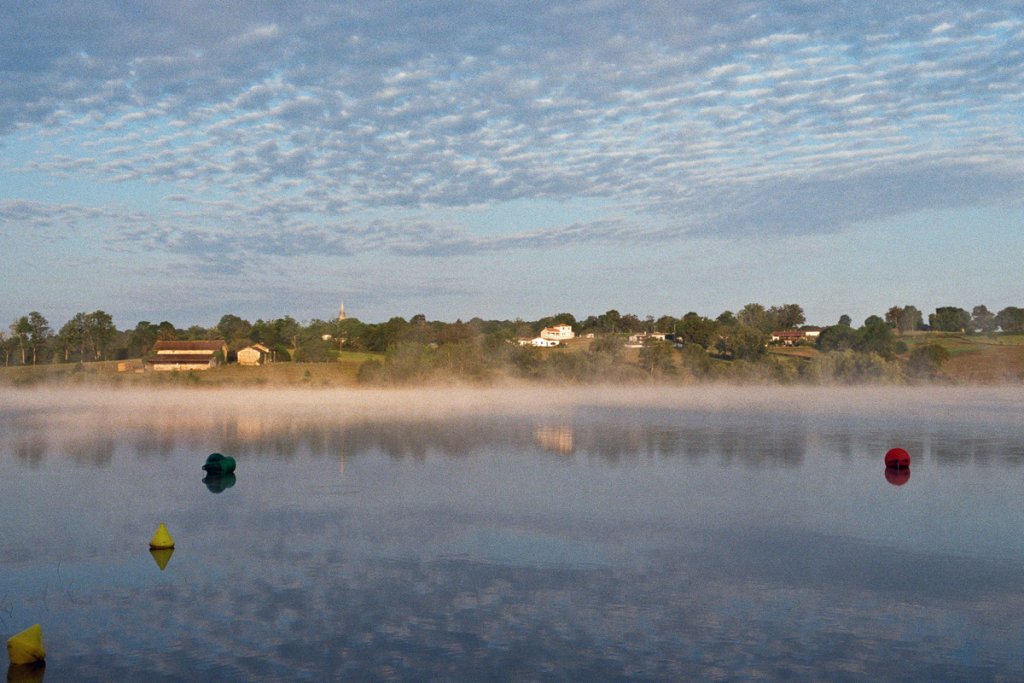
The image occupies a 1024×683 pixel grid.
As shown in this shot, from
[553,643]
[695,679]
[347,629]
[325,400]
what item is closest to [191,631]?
[347,629]

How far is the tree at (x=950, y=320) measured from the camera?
14588cm

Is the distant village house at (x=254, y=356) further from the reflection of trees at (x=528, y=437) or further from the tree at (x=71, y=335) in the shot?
the reflection of trees at (x=528, y=437)

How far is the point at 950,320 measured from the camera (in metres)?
148

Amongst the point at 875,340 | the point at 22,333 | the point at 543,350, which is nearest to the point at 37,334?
the point at 22,333

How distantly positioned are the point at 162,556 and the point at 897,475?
24810mm

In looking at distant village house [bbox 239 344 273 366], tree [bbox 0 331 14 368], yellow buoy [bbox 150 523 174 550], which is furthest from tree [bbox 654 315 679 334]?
yellow buoy [bbox 150 523 174 550]

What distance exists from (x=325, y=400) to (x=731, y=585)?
237 ft

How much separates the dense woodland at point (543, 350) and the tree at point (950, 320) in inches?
6.7

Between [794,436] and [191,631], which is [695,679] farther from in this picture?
[794,436]

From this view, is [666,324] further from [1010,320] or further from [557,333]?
[1010,320]

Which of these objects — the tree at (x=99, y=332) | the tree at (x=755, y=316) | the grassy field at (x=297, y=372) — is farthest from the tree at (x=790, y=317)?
the tree at (x=99, y=332)

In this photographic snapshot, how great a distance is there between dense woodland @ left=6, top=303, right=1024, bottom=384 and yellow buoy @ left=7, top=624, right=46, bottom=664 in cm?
9984

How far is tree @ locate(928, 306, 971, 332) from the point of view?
14588 cm

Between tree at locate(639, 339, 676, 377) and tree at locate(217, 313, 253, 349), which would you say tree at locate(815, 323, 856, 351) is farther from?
tree at locate(217, 313, 253, 349)
